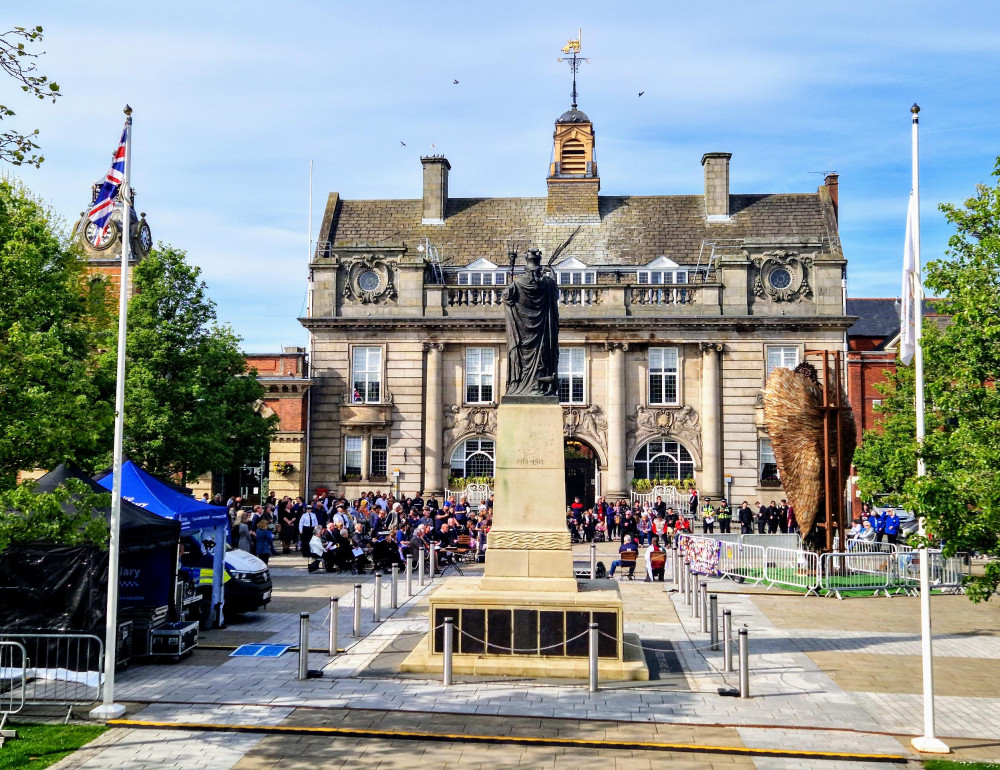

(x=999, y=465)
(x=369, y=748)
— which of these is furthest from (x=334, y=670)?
(x=999, y=465)

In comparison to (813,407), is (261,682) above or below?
below

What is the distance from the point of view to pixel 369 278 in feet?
134

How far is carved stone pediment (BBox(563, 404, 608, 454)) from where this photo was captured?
39.2 m

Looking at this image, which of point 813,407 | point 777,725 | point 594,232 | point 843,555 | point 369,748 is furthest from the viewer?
point 594,232

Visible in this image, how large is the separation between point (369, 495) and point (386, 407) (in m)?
4.89

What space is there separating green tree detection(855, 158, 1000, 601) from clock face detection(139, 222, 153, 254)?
35729 mm

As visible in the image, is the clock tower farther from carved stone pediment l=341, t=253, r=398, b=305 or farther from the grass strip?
the grass strip

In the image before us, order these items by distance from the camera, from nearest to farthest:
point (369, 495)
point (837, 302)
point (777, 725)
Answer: point (777, 725)
point (369, 495)
point (837, 302)

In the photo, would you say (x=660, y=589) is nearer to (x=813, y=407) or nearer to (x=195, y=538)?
(x=813, y=407)

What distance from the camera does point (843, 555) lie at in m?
21.7

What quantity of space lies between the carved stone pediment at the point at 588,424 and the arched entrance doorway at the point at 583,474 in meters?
0.62

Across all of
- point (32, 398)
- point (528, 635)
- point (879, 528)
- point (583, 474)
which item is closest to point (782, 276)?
point (583, 474)

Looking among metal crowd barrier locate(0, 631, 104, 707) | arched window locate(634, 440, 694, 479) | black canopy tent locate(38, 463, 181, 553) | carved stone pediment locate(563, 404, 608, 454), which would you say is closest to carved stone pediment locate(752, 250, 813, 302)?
arched window locate(634, 440, 694, 479)

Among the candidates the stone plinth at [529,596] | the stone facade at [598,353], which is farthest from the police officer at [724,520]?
the stone plinth at [529,596]
